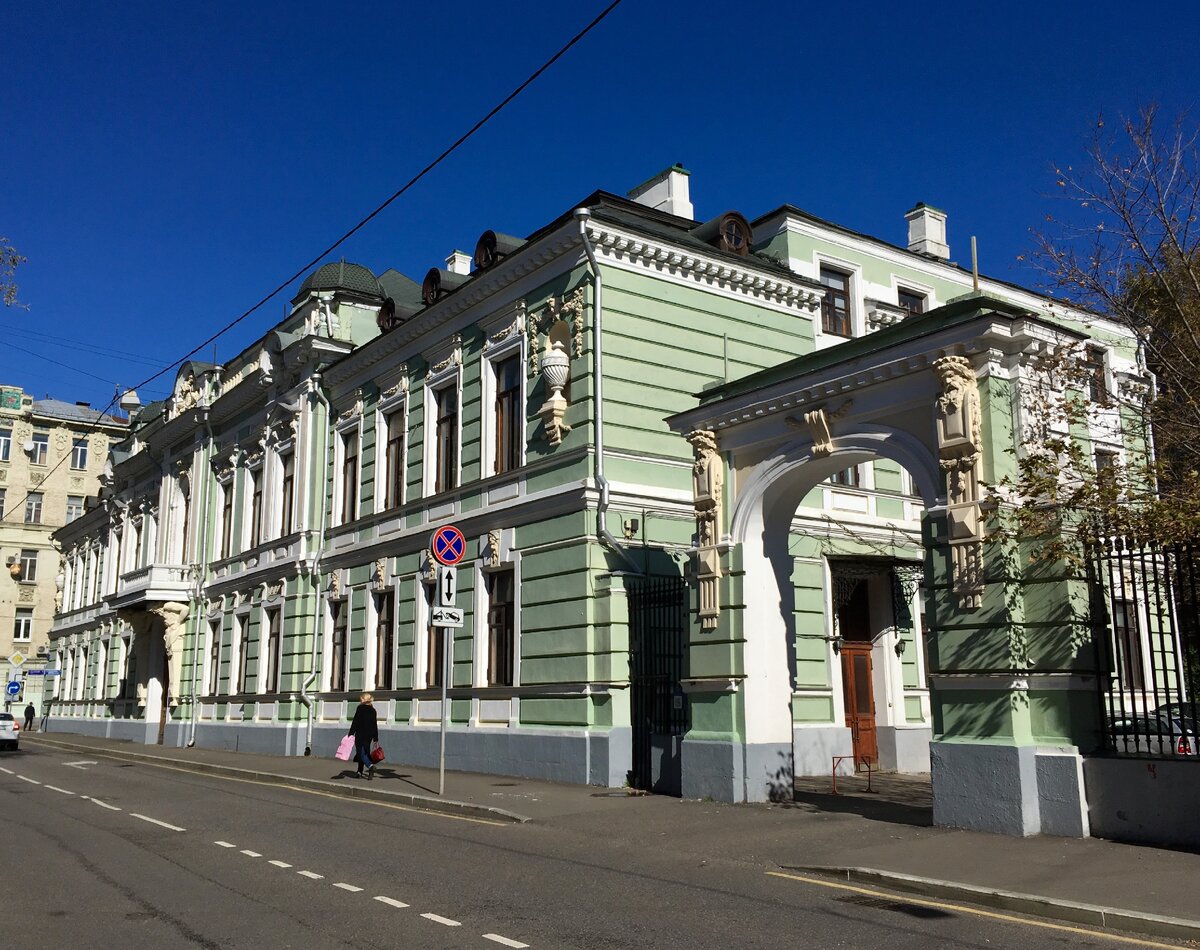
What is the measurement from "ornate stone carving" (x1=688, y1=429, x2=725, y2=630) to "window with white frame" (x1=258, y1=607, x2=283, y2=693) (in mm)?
17211

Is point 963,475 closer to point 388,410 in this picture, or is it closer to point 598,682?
point 598,682

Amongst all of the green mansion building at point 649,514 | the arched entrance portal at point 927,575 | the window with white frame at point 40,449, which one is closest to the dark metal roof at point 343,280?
the green mansion building at point 649,514

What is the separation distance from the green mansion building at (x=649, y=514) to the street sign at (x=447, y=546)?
2938 mm

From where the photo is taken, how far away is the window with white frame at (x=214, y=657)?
33938 mm

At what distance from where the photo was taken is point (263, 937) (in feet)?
24.5

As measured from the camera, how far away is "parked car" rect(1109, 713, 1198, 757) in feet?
36.5

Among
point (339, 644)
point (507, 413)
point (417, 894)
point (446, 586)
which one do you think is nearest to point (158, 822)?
point (446, 586)

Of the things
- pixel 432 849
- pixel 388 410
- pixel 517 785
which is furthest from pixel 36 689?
pixel 432 849

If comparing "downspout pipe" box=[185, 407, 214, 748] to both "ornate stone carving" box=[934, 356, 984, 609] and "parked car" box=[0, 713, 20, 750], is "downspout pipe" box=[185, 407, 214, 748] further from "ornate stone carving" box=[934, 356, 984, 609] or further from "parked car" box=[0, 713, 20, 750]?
"ornate stone carving" box=[934, 356, 984, 609]

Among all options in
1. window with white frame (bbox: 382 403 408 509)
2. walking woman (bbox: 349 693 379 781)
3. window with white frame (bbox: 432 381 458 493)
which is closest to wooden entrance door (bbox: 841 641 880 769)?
window with white frame (bbox: 432 381 458 493)

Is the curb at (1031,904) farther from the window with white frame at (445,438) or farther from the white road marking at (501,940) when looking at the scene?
the window with white frame at (445,438)

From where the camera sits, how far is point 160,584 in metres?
35.7

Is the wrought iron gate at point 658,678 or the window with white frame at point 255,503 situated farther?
the window with white frame at point 255,503

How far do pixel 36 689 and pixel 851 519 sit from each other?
57.0 metres
